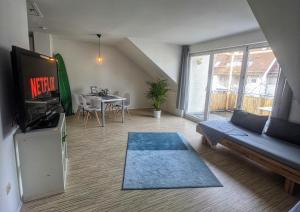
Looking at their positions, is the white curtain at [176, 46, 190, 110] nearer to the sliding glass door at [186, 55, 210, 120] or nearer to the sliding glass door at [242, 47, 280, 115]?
the sliding glass door at [186, 55, 210, 120]

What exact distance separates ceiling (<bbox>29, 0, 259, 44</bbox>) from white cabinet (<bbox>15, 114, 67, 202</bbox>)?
189 cm

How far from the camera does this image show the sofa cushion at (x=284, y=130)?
2.72 metres

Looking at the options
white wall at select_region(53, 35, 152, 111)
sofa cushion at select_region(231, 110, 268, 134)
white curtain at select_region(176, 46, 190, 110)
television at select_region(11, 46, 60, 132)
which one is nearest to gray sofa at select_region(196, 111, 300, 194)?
sofa cushion at select_region(231, 110, 268, 134)

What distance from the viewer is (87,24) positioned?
3615mm

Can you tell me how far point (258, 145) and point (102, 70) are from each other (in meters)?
5.20

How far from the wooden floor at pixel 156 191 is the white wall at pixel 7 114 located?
0.37m

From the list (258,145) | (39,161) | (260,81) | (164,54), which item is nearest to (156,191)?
(39,161)

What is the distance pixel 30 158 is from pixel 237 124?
3.46 m

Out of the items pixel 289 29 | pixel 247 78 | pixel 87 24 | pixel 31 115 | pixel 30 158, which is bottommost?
pixel 30 158

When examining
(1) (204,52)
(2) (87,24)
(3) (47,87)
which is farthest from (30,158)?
(1) (204,52)

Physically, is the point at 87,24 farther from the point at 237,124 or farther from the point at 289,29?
the point at 237,124

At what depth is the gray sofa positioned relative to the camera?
2204 mm

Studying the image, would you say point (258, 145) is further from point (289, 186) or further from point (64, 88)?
point (64, 88)

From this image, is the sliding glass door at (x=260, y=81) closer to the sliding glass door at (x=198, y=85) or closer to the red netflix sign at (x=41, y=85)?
the sliding glass door at (x=198, y=85)
